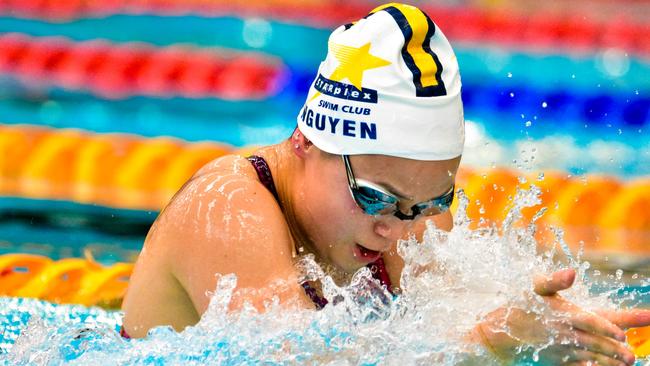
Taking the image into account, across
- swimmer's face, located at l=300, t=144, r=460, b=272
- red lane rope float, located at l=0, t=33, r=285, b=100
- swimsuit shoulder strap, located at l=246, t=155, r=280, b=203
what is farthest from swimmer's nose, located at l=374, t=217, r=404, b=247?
red lane rope float, located at l=0, t=33, r=285, b=100

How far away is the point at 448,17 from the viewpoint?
965cm

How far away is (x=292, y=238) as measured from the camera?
234 centimetres

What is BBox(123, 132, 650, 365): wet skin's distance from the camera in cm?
194

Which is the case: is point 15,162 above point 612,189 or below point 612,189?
below

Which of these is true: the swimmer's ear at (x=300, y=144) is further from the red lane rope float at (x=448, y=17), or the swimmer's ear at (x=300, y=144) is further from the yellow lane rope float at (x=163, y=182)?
the red lane rope float at (x=448, y=17)

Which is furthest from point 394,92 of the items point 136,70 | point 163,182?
point 136,70

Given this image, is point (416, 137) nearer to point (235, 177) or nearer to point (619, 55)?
point (235, 177)

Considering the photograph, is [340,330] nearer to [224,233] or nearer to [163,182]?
[224,233]

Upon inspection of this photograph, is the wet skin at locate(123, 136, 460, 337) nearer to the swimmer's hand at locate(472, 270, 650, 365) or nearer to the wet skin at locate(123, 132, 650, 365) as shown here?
the wet skin at locate(123, 132, 650, 365)

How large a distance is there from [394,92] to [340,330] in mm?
500

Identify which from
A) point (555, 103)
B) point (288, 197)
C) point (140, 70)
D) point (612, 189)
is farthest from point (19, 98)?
point (288, 197)

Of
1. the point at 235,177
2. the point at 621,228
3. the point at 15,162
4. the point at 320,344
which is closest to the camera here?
the point at 320,344

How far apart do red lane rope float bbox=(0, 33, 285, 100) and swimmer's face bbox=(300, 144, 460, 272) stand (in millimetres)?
5061

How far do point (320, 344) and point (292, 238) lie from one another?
339mm
